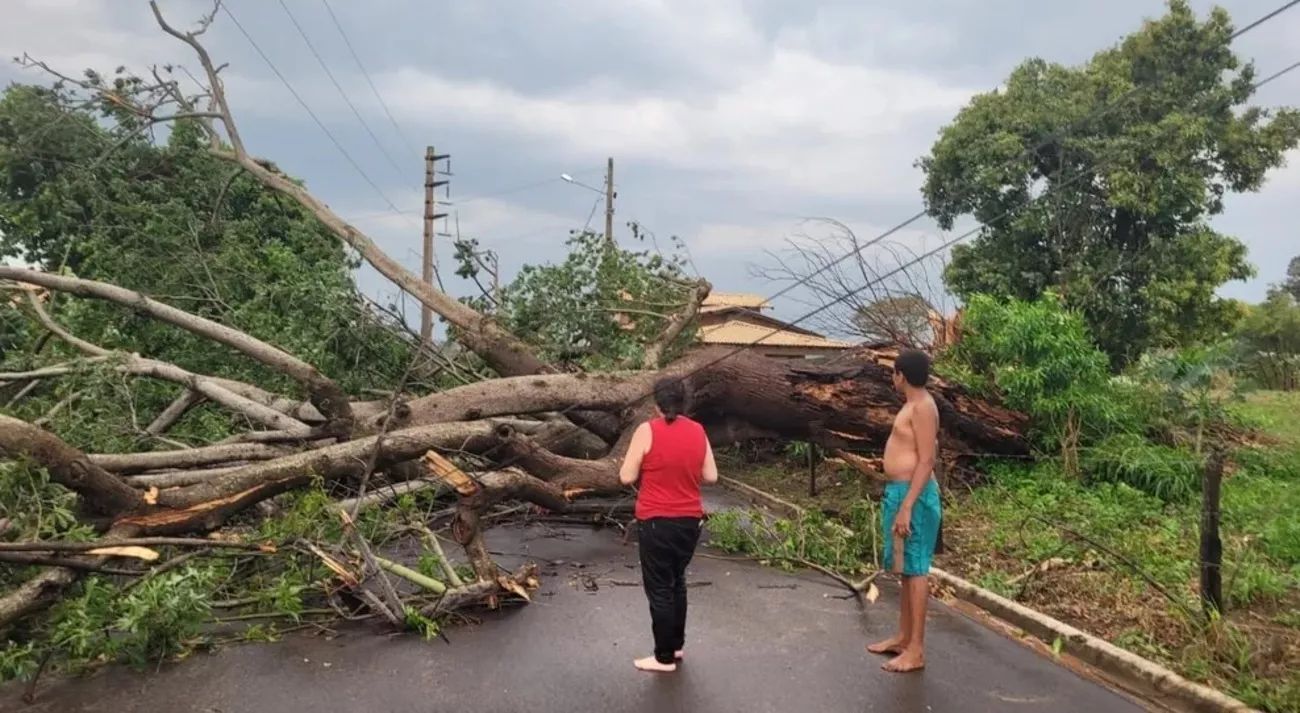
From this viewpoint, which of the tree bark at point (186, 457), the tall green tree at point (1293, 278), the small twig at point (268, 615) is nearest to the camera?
the small twig at point (268, 615)

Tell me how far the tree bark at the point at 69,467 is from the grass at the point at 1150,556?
5.68m

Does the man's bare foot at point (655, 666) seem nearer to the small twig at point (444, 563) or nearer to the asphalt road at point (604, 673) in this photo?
the asphalt road at point (604, 673)

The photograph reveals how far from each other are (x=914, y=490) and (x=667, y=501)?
3.94 ft

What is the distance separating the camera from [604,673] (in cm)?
492

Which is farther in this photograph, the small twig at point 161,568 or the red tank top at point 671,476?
the small twig at point 161,568

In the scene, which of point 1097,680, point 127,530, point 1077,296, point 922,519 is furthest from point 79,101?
point 1077,296

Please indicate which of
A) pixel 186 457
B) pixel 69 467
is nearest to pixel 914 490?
pixel 69 467

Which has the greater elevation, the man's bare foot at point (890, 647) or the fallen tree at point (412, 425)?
the fallen tree at point (412, 425)

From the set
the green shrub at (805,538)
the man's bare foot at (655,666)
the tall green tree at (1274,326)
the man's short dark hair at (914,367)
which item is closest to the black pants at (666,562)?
the man's bare foot at (655,666)

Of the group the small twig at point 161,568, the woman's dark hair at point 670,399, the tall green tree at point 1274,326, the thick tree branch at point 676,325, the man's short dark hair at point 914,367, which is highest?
the tall green tree at point 1274,326

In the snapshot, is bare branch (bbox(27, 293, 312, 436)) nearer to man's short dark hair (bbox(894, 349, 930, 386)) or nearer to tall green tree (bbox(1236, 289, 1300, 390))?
man's short dark hair (bbox(894, 349, 930, 386))

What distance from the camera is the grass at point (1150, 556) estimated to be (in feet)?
16.1

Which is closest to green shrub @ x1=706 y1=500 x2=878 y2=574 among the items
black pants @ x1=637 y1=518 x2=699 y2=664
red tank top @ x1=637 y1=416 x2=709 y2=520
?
black pants @ x1=637 y1=518 x2=699 y2=664

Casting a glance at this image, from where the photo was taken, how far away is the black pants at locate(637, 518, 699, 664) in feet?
15.7
